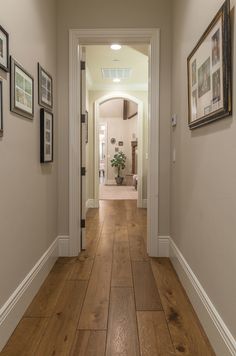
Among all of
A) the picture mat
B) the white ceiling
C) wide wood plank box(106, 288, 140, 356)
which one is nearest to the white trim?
wide wood plank box(106, 288, 140, 356)

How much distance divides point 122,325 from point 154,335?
0.72ft

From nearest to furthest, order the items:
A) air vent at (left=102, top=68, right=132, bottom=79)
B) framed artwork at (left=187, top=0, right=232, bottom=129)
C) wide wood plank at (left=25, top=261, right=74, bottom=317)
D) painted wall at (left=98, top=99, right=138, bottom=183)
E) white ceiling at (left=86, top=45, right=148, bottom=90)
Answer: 1. framed artwork at (left=187, top=0, right=232, bottom=129)
2. wide wood plank at (left=25, top=261, right=74, bottom=317)
3. white ceiling at (left=86, top=45, right=148, bottom=90)
4. air vent at (left=102, top=68, right=132, bottom=79)
5. painted wall at (left=98, top=99, right=138, bottom=183)

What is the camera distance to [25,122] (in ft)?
6.73

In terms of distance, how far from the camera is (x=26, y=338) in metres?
1.73

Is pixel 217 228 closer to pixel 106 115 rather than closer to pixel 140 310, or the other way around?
pixel 140 310

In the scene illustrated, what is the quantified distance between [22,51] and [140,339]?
197cm

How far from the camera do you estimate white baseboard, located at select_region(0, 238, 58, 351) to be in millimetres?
1662

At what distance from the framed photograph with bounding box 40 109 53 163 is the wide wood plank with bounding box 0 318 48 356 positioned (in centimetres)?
120

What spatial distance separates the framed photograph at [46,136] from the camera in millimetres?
2457

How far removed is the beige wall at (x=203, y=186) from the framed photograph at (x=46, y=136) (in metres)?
1.17

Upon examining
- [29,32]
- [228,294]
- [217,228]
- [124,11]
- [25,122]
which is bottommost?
[228,294]

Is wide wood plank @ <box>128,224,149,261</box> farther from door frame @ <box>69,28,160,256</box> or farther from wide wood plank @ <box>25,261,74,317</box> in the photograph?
wide wood plank @ <box>25,261,74,317</box>

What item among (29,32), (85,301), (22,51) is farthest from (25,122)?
(85,301)

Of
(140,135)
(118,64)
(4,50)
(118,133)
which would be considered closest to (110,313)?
(4,50)
